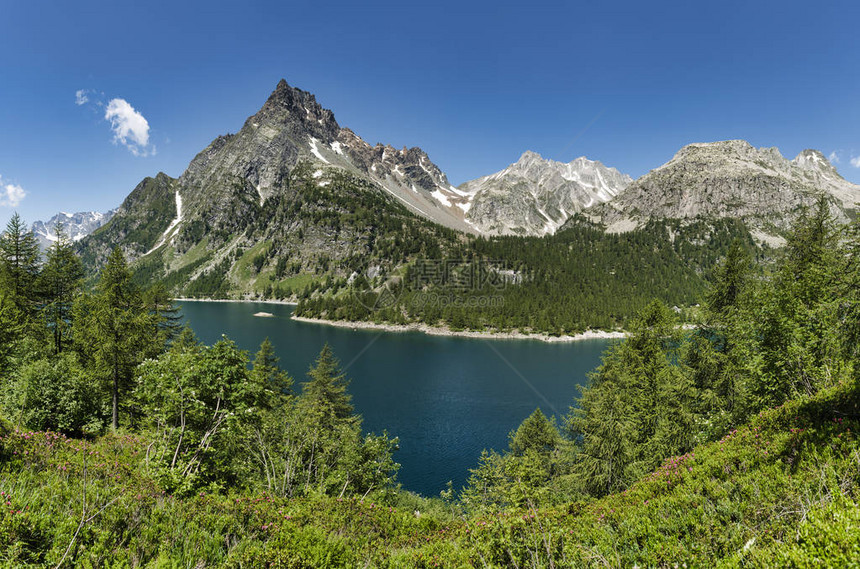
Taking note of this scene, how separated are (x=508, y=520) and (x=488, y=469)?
1752 centimetres

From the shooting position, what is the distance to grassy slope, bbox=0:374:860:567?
5051mm

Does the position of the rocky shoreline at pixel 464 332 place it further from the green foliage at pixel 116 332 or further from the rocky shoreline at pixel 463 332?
the green foliage at pixel 116 332

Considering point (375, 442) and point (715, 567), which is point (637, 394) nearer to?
point (375, 442)

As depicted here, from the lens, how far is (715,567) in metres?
4.79

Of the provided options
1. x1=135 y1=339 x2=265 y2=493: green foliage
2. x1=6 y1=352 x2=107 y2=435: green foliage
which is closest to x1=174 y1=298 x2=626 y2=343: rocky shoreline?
x1=6 y1=352 x2=107 y2=435: green foliage

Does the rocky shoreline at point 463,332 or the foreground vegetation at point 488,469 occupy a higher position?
the foreground vegetation at point 488,469

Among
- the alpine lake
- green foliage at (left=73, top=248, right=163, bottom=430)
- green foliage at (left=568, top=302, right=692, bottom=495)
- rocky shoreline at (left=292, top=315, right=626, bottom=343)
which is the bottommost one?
the alpine lake

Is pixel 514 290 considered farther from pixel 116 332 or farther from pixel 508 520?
pixel 508 520

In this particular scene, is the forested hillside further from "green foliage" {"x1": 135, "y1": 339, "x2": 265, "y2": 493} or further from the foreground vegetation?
"green foliage" {"x1": 135, "y1": 339, "x2": 265, "y2": 493}

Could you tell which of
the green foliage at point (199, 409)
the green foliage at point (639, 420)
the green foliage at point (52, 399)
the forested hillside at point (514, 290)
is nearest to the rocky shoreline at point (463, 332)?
the forested hillside at point (514, 290)

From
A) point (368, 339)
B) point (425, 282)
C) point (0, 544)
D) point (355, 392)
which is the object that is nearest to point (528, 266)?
point (425, 282)

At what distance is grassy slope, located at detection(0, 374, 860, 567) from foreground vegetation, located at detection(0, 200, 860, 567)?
46mm

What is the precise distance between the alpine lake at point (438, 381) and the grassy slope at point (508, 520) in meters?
18.4

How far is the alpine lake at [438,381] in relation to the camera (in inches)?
1544
